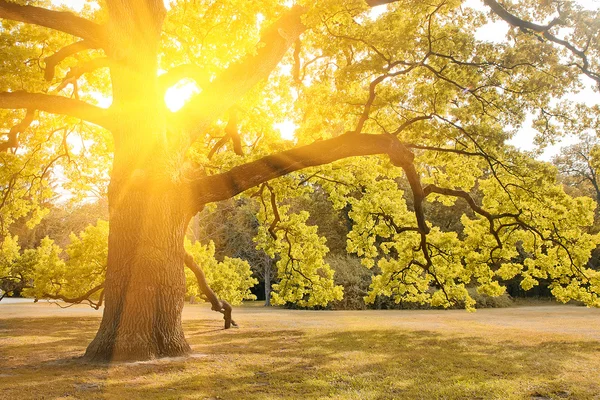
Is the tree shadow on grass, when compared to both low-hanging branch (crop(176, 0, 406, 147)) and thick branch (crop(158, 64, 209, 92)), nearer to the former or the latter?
low-hanging branch (crop(176, 0, 406, 147))

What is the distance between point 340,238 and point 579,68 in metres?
29.4

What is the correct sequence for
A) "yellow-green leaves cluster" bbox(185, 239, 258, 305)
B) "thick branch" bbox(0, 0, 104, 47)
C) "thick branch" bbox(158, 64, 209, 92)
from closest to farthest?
"thick branch" bbox(0, 0, 104, 47) < "thick branch" bbox(158, 64, 209, 92) < "yellow-green leaves cluster" bbox(185, 239, 258, 305)

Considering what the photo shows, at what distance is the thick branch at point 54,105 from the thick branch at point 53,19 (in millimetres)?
1403

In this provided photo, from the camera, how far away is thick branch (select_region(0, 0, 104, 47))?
8.94m

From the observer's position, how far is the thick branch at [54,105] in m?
9.55

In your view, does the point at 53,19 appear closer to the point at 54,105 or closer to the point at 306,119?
the point at 54,105

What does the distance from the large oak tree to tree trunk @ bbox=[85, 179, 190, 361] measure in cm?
3

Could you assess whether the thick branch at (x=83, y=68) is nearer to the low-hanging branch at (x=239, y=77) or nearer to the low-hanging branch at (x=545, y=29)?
the low-hanging branch at (x=239, y=77)

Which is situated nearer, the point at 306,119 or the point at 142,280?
the point at 142,280

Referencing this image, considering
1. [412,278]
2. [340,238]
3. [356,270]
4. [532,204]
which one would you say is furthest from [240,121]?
[340,238]

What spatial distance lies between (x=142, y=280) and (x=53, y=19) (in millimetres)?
5563

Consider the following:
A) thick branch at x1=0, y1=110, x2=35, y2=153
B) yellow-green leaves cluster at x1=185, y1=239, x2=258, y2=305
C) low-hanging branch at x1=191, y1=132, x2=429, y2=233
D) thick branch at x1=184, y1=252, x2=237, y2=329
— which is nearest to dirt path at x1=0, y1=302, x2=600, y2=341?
yellow-green leaves cluster at x1=185, y1=239, x2=258, y2=305

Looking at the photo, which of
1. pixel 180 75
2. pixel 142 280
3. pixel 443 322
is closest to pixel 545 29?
pixel 180 75

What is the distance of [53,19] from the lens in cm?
931
